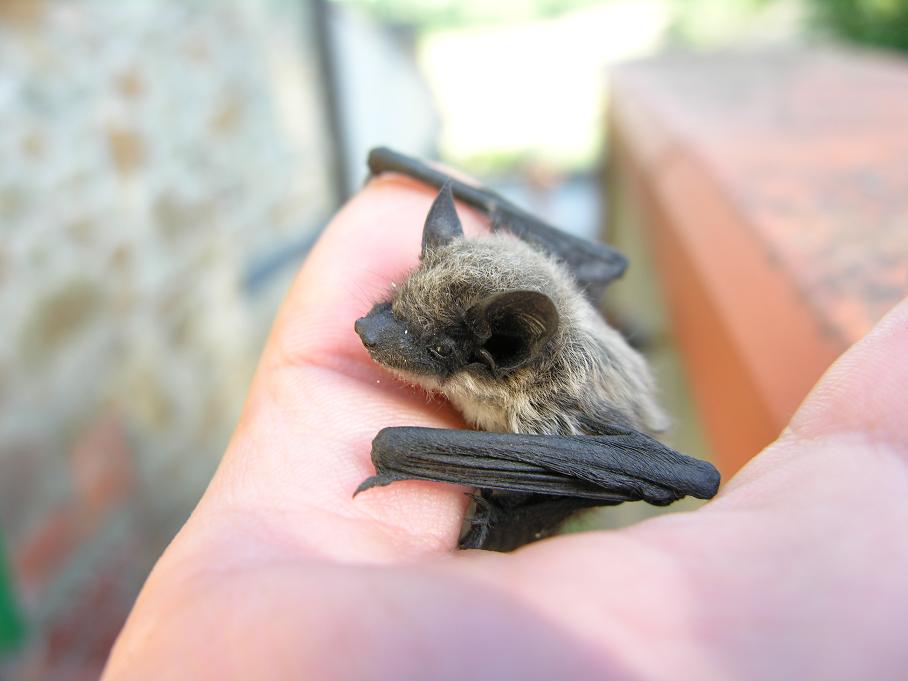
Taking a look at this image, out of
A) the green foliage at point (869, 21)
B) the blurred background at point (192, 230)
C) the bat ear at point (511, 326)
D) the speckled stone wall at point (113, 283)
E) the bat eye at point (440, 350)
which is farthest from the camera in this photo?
the green foliage at point (869, 21)

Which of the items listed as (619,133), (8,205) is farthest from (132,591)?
(619,133)

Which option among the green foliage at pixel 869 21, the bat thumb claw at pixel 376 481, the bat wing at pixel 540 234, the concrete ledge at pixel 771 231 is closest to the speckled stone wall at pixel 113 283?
the bat wing at pixel 540 234

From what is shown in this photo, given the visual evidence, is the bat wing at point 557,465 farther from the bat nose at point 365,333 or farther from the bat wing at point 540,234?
the bat wing at point 540,234

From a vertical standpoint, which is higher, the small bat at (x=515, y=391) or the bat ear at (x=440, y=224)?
the bat ear at (x=440, y=224)

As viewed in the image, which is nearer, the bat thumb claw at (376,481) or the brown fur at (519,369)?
the bat thumb claw at (376,481)

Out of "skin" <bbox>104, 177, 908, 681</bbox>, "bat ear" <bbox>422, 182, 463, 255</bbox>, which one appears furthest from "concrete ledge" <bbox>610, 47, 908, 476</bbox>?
"bat ear" <bbox>422, 182, 463, 255</bbox>

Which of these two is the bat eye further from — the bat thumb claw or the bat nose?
the bat thumb claw
